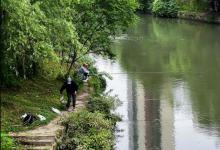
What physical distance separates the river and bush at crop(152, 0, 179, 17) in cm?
2851

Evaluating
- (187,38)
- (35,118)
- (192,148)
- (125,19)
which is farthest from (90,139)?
(187,38)

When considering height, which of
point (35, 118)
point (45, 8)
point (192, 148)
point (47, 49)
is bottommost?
point (192, 148)

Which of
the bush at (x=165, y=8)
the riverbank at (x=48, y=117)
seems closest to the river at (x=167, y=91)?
the riverbank at (x=48, y=117)

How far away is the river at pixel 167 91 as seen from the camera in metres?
23.7

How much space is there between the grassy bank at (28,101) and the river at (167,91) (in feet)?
10.4

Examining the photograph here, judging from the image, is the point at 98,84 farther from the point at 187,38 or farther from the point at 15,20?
the point at 187,38

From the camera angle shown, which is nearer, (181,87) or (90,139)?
(90,139)

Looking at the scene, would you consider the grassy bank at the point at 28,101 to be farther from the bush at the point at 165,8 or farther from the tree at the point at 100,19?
the bush at the point at 165,8

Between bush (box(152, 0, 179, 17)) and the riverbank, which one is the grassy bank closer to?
the riverbank

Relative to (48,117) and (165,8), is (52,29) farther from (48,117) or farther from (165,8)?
(165,8)

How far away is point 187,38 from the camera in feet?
199

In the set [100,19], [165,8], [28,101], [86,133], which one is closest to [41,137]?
[86,133]

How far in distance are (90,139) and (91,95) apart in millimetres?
7484

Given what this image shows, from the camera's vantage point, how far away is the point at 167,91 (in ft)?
108
